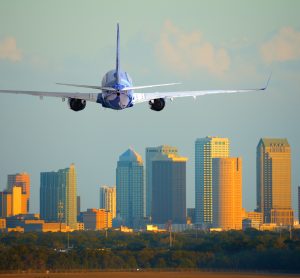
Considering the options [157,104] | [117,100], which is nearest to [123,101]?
[117,100]

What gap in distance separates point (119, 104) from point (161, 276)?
68.3 meters

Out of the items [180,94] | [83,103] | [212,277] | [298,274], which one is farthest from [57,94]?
[298,274]

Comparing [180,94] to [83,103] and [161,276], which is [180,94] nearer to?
[83,103]

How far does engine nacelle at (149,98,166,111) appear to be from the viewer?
134m

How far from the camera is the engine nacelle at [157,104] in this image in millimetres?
134125

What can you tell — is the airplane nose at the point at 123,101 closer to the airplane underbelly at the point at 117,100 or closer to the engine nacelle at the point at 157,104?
the airplane underbelly at the point at 117,100

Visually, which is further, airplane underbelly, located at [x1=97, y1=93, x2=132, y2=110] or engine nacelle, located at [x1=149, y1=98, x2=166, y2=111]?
engine nacelle, located at [x1=149, y1=98, x2=166, y2=111]

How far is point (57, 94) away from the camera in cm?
12912

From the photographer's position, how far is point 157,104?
440 ft

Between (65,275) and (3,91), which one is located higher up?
(3,91)

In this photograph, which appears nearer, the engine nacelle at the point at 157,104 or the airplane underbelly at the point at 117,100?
the airplane underbelly at the point at 117,100

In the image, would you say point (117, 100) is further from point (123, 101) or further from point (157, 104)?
point (157, 104)

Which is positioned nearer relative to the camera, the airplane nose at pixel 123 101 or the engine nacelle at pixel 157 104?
the airplane nose at pixel 123 101

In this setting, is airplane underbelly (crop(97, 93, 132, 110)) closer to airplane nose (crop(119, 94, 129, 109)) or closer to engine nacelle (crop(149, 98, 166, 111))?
airplane nose (crop(119, 94, 129, 109))
